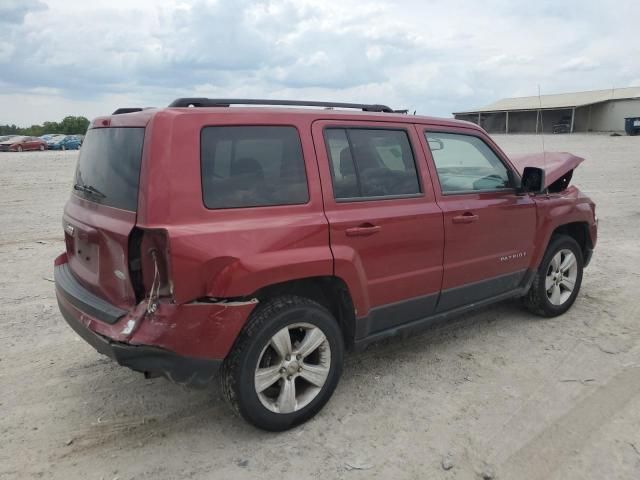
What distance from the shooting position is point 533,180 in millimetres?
4270

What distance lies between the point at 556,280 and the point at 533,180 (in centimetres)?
A: 115

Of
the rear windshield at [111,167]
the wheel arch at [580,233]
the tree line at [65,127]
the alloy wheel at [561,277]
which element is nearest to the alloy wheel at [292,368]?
the rear windshield at [111,167]

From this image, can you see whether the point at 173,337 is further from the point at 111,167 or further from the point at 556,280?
the point at 556,280

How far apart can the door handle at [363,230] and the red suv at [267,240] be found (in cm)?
1

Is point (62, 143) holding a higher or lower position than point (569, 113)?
lower

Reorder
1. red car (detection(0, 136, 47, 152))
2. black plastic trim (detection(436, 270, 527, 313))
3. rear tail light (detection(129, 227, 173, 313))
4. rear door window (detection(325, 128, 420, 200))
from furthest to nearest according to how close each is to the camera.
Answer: red car (detection(0, 136, 47, 152)), black plastic trim (detection(436, 270, 527, 313)), rear door window (detection(325, 128, 420, 200)), rear tail light (detection(129, 227, 173, 313))

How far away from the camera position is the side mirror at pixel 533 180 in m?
4.23

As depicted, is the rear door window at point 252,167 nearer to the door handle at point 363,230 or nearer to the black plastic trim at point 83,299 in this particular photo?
the door handle at point 363,230

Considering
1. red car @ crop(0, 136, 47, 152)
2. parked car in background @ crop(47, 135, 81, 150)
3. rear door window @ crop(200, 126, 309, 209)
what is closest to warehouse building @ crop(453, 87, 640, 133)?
parked car in background @ crop(47, 135, 81, 150)

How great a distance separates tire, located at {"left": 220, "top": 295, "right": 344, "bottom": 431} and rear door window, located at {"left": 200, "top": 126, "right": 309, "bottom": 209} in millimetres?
595

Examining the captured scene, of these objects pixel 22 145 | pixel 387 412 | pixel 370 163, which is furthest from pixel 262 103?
pixel 22 145

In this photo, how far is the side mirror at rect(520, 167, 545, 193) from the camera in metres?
4.23

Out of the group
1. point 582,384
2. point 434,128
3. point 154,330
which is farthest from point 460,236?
point 154,330

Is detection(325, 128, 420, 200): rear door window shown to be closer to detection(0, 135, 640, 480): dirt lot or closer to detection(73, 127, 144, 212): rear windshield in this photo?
detection(73, 127, 144, 212): rear windshield
